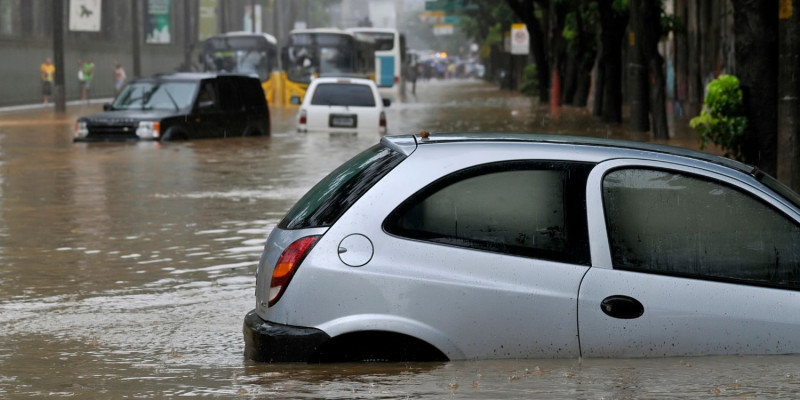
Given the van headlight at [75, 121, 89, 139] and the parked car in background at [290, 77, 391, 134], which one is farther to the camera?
the parked car in background at [290, 77, 391, 134]

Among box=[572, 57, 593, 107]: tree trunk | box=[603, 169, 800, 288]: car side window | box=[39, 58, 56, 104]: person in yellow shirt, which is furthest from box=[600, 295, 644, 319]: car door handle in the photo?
box=[39, 58, 56, 104]: person in yellow shirt

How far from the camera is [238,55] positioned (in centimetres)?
5622

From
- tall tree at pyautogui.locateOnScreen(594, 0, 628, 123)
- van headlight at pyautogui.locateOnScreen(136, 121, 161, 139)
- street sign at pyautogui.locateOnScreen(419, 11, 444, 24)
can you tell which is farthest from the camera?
street sign at pyautogui.locateOnScreen(419, 11, 444, 24)

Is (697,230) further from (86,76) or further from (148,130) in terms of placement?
(86,76)

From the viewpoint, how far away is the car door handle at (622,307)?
20.3 ft

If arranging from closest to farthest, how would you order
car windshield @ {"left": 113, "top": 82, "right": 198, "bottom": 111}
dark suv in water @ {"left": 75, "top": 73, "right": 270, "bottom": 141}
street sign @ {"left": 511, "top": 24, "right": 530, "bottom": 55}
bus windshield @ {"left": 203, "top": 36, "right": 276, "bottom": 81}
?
dark suv in water @ {"left": 75, "top": 73, "right": 270, "bottom": 141}, car windshield @ {"left": 113, "top": 82, "right": 198, "bottom": 111}, bus windshield @ {"left": 203, "top": 36, "right": 276, "bottom": 81}, street sign @ {"left": 511, "top": 24, "right": 530, "bottom": 55}

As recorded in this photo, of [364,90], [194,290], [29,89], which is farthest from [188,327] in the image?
[29,89]

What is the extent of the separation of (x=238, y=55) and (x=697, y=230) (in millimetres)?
50699

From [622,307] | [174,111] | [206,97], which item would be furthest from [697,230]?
→ [206,97]

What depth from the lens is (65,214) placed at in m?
16.4

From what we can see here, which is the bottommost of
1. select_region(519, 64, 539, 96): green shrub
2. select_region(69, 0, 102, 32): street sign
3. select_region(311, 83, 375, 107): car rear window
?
select_region(519, 64, 539, 96): green shrub

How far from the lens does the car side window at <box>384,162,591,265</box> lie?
6266mm

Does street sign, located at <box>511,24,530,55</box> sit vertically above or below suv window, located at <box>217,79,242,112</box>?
above

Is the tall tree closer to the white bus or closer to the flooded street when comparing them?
the flooded street
